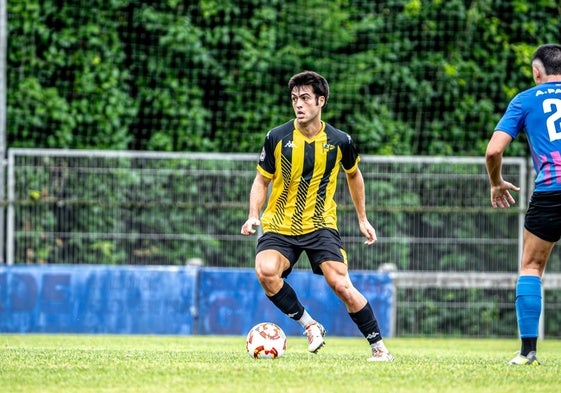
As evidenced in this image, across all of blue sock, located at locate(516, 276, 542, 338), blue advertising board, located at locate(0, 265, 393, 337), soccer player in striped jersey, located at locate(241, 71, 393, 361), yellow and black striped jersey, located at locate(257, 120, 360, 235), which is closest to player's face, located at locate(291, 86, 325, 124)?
soccer player in striped jersey, located at locate(241, 71, 393, 361)

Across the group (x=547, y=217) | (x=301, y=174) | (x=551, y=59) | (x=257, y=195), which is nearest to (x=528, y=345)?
(x=547, y=217)

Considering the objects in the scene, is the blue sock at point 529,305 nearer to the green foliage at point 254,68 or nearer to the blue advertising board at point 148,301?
the blue advertising board at point 148,301

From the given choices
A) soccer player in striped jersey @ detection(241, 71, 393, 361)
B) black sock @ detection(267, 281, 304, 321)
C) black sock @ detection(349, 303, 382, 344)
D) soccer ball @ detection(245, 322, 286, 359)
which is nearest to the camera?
soccer ball @ detection(245, 322, 286, 359)

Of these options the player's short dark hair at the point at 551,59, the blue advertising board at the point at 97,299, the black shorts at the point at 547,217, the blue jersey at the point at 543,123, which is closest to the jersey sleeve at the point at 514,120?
the blue jersey at the point at 543,123

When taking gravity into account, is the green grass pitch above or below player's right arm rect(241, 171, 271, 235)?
below

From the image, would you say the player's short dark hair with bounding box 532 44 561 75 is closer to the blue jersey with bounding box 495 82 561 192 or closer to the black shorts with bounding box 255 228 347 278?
the blue jersey with bounding box 495 82 561 192

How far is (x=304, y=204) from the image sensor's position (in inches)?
347

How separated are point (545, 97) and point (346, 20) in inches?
500

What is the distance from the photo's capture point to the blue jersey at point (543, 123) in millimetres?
7957

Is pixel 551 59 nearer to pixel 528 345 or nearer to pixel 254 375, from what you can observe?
pixel 528 345

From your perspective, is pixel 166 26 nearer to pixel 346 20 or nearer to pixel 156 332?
pixel 346 20

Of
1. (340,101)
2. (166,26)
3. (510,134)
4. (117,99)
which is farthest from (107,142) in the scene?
(510,134)

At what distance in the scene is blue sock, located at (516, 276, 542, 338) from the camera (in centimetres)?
799

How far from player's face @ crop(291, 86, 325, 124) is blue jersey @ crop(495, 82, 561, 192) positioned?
148 cm
